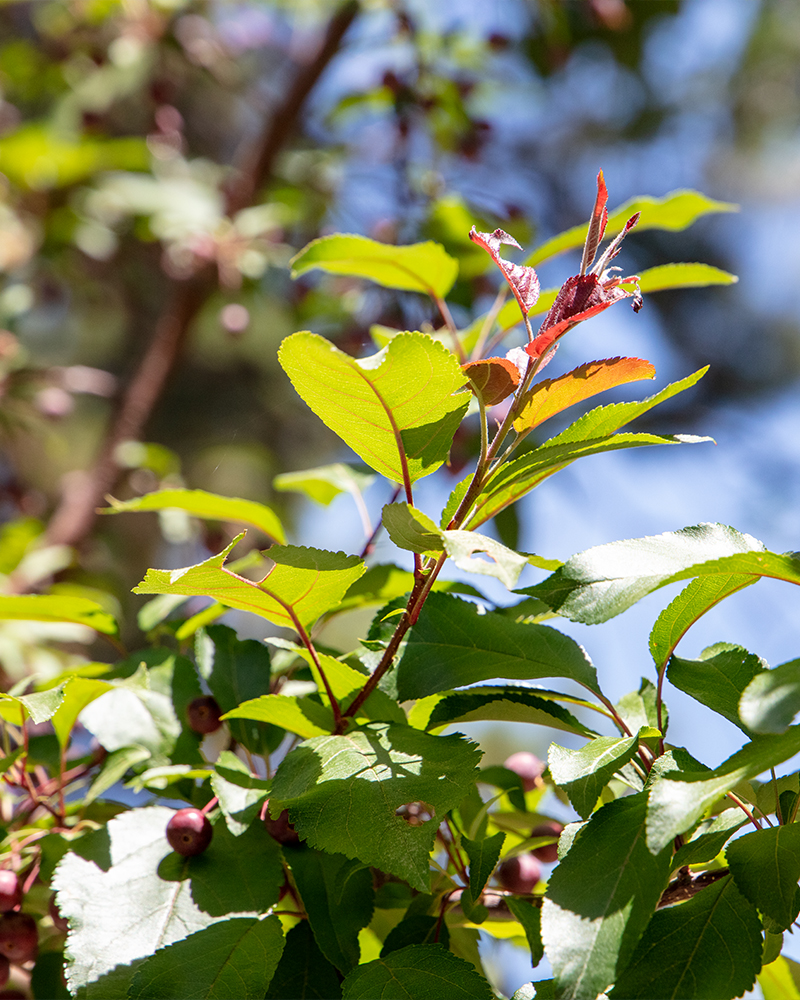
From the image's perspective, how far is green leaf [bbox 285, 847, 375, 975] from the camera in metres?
0.46

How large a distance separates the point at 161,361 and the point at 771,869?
146cm

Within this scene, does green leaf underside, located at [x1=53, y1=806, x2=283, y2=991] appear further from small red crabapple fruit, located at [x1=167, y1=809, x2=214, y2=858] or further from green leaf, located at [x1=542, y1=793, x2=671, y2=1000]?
green leaf, located at [x1=542, y1=793, x2=671, y2=1000]

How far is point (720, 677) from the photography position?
462mm

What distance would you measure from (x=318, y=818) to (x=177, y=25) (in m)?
2.06

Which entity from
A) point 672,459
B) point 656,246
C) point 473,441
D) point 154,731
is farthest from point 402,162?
point 656,246

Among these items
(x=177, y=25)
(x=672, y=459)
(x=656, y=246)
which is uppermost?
(x=177, y=25)

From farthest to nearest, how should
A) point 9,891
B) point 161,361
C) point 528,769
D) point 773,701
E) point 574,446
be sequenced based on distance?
point 161,361, point 528,769, point 9,891, point 574,446, point 773,701

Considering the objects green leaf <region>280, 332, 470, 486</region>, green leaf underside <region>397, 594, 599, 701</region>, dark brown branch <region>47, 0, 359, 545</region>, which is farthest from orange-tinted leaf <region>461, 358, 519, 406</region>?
dark brown branch <region>47, 0, 359, 545</region>

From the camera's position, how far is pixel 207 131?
302 centimetres

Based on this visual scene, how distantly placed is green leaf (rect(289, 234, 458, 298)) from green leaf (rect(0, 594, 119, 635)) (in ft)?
1.01

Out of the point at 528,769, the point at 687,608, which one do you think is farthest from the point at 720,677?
the point at 528,769

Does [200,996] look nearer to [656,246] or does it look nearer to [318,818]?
[318,818]

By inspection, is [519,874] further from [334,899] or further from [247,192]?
[247,192]

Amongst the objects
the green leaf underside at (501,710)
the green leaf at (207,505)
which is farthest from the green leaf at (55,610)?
the green leaf underside at (501,710)
